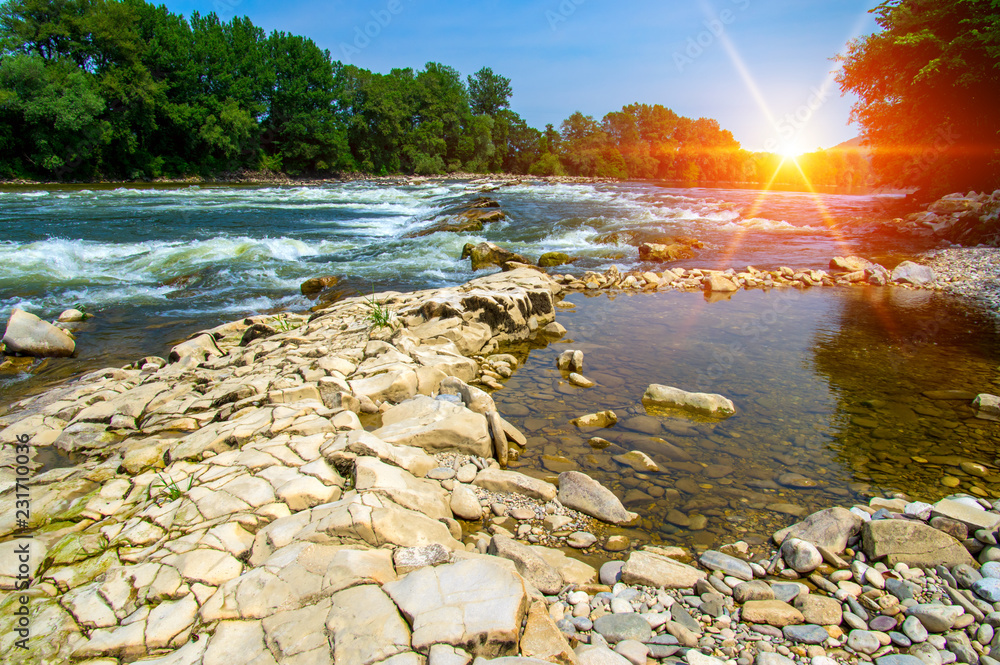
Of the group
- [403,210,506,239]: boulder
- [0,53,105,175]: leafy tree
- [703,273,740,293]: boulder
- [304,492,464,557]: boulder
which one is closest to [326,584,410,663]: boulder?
[304,492,464,557]: boulder

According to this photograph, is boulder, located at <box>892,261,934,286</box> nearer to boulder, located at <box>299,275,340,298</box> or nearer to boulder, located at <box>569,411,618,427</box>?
boulder, located at <box>569,411,618,427</box>

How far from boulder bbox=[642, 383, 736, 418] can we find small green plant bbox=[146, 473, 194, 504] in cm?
372

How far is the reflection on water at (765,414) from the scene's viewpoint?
332 centimetres

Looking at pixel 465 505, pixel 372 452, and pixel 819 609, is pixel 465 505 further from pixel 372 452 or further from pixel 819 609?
pixel 819 609

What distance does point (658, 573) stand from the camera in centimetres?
251

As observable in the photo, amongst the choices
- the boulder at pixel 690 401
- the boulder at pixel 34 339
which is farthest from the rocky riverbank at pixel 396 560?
the boulder at pixel 34 339

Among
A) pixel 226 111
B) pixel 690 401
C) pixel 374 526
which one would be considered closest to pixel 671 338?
pixel 690 401

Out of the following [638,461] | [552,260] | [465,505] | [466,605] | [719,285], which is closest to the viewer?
[466,605]

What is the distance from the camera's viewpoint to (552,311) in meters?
7.46

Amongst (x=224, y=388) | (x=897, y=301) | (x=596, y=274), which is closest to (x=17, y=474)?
(x=224, y=388)

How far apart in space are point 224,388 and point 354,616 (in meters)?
3.26

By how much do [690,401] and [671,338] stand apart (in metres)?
2.27

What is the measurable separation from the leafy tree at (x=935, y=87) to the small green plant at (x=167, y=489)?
23.5m

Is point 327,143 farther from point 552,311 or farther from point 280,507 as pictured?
point 280,507
